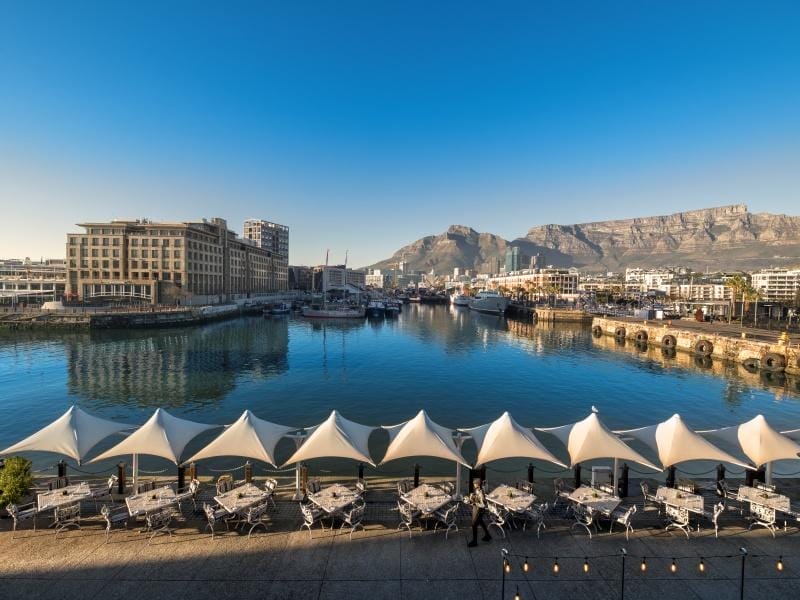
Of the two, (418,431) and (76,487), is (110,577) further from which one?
(418,431)

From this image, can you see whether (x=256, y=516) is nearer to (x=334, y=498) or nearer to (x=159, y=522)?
(x=334, y=498)

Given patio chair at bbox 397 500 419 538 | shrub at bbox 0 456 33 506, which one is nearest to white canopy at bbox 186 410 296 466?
shrub at bbox 0 456 33 506

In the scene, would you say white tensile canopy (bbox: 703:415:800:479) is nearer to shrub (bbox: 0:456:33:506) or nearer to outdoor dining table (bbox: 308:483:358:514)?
outdoor dining table (bbox: 308:483:358:514)

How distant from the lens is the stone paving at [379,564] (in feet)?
26.6

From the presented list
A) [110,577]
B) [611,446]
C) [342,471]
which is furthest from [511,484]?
[110,577]

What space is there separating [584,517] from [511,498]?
1984 millimetres

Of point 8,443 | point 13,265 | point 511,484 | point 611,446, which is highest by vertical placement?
point 13,265

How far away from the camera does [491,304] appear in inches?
5364

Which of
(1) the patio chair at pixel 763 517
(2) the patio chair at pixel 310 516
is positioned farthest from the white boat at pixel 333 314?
(1) the patio chair at pixel 763 517

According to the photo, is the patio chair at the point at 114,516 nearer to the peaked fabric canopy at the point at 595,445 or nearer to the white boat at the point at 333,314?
the peaked fabric canopy at the point at 595,445

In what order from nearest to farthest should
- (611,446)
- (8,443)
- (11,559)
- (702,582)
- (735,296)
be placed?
(702,582)
(11,559)
(611,446)
(8,443)
(735,296)

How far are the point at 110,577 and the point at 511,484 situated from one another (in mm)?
11096

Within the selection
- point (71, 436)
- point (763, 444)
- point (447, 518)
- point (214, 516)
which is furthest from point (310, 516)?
point (763, 444)

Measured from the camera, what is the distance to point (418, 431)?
12.0 meters
